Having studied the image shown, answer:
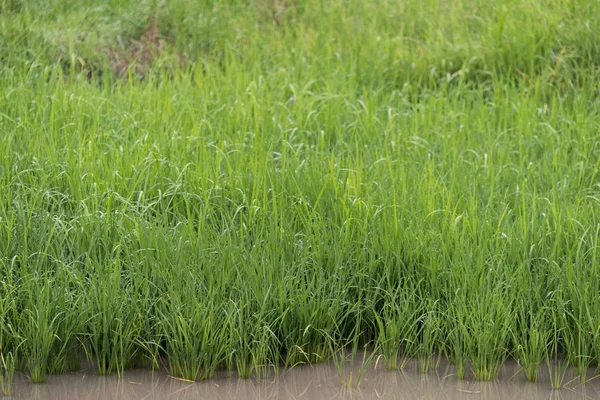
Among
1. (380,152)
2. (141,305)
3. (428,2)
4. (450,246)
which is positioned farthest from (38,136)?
(428,2)

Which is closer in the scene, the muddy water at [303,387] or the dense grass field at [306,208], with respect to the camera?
the muddy water at [303,387]

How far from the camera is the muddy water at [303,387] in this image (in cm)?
323

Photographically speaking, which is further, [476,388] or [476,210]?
[476,210]

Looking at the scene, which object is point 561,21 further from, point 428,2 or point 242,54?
point 242,54

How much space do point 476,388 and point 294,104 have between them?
269cm

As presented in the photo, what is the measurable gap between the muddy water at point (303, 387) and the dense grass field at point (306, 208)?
2.5 inches

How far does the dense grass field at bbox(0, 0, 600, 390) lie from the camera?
338 cm

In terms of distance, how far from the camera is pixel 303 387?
3.30 meters

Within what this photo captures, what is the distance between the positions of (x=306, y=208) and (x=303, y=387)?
90 centimetres

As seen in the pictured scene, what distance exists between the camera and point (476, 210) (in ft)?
13.1

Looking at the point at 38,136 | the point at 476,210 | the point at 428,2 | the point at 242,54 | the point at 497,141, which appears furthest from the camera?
the point at 428,2

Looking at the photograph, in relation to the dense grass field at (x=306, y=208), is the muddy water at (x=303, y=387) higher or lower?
lower

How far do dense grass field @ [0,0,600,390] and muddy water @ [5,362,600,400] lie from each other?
0.06m

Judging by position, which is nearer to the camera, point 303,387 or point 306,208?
point 303,387
